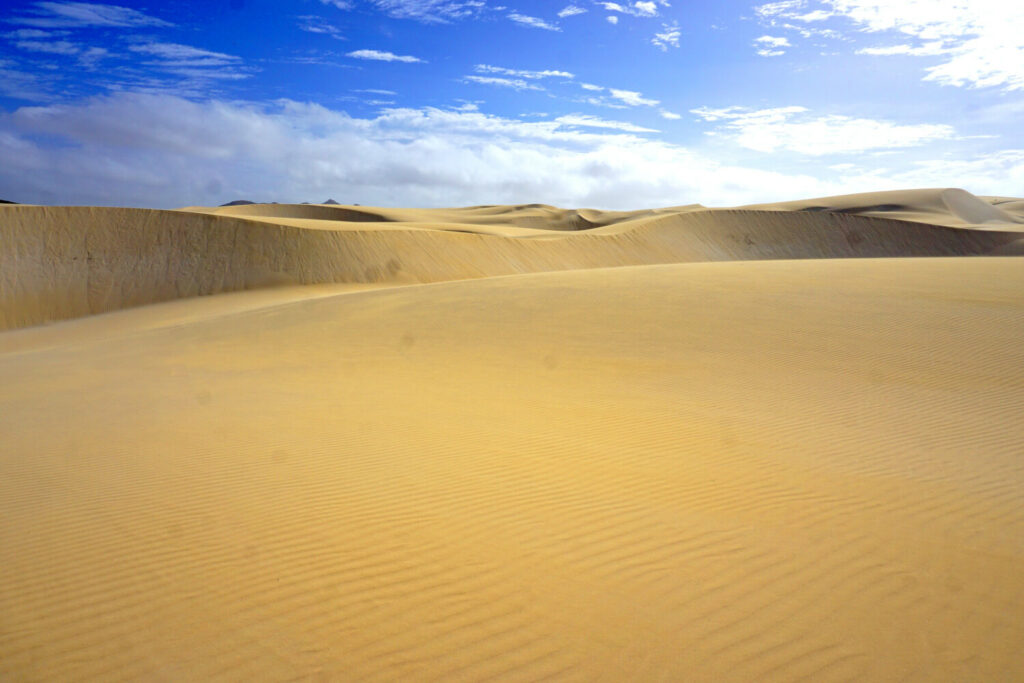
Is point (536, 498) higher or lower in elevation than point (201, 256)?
lower

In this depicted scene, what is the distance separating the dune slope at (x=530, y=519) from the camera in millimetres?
3369

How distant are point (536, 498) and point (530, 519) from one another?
1.35 feet

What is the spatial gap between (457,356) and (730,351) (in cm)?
479

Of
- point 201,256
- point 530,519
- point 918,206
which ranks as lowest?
point 530,519

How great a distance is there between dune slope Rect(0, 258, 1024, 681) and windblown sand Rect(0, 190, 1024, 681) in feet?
0.08

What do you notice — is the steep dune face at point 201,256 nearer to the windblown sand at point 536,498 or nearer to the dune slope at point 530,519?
the windblown sand at point 536,498

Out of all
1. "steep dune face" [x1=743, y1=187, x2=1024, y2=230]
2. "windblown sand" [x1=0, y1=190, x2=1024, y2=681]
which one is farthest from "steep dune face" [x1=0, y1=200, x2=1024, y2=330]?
"steep dune face" [x1=743, y1=187, x2=1024, y2=230]

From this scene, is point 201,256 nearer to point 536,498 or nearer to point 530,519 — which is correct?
point 536,498

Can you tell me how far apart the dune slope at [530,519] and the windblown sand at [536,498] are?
0.02 meters

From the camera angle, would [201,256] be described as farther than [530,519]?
Yes

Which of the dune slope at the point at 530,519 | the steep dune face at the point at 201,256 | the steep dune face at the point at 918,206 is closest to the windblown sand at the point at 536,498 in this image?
the dune slope at the point at 530,519

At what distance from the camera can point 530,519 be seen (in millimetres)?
4875

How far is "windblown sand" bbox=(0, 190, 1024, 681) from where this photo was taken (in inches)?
134

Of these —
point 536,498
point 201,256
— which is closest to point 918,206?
point 201,256
